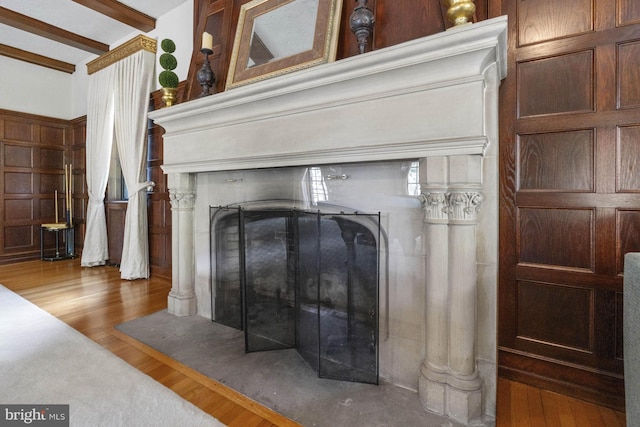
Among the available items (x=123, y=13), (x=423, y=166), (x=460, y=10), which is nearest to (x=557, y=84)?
(x=460, y=10)

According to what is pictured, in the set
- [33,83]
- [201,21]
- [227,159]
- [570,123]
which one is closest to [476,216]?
[570,123]

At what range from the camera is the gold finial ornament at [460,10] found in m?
1.30

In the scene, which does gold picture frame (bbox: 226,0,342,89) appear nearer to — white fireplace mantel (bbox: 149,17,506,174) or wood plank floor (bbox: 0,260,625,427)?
white fireplace mantel (bbox: 149,17,506,174)

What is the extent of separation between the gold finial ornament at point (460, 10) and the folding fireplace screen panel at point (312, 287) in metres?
0.96

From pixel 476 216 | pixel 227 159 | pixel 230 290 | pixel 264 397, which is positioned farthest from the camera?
pixel 230 290

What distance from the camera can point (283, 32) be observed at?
6.60 ft

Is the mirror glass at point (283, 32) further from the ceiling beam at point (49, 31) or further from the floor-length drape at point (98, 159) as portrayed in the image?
A: the ceiling beam at point (49, 31)

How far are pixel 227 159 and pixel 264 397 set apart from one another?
1.48m

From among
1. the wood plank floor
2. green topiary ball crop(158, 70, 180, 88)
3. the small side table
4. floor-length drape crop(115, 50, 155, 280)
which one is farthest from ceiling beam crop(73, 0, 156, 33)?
the small side table

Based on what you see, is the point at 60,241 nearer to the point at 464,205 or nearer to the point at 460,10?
the point at 464,205

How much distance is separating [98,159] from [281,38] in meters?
3.48

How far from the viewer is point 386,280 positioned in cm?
161

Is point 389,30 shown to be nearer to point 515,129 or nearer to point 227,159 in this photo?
point 515,129

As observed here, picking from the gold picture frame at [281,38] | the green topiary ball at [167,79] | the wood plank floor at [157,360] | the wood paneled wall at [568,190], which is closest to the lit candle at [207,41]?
the gold picture frame at [281,38]
